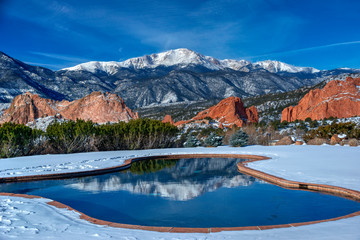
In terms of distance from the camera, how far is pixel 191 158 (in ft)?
38.8

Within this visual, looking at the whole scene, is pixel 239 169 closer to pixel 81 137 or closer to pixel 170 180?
pixel 170 180

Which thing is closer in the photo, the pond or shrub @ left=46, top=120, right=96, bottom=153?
the pond

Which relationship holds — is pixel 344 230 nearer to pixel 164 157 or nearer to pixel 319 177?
pixel 319 177

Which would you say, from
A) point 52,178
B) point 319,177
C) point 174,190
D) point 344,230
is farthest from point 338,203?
point 52,178

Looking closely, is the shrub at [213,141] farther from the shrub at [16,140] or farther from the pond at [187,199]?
the shrub at [16,140]

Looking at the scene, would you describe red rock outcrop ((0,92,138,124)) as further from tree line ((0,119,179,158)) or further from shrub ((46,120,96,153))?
shrub ((46,120,96,153))

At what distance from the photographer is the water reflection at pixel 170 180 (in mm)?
6027

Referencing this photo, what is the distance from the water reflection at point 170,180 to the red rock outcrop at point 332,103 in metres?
31.6

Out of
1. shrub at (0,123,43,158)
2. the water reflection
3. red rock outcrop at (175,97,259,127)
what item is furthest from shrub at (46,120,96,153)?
red rock outcrop at (175,97,259,127)

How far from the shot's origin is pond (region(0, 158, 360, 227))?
418 centimetres

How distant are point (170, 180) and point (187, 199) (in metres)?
2.01

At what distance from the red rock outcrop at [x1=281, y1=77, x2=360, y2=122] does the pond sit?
32.9 m

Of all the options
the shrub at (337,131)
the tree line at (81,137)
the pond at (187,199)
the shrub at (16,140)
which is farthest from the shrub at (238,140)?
the shrub at (16,140)

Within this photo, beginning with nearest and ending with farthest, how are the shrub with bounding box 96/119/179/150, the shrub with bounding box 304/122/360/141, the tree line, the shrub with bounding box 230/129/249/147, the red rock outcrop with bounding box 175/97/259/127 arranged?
the tree line < the shrub with bounding box 96/119/179/150 < the shrub with bounding box 304/122/360/141 < the shrub with bounding box 230/129/249/147 < the red rock outcrop with bounding box 175/97/259/127
